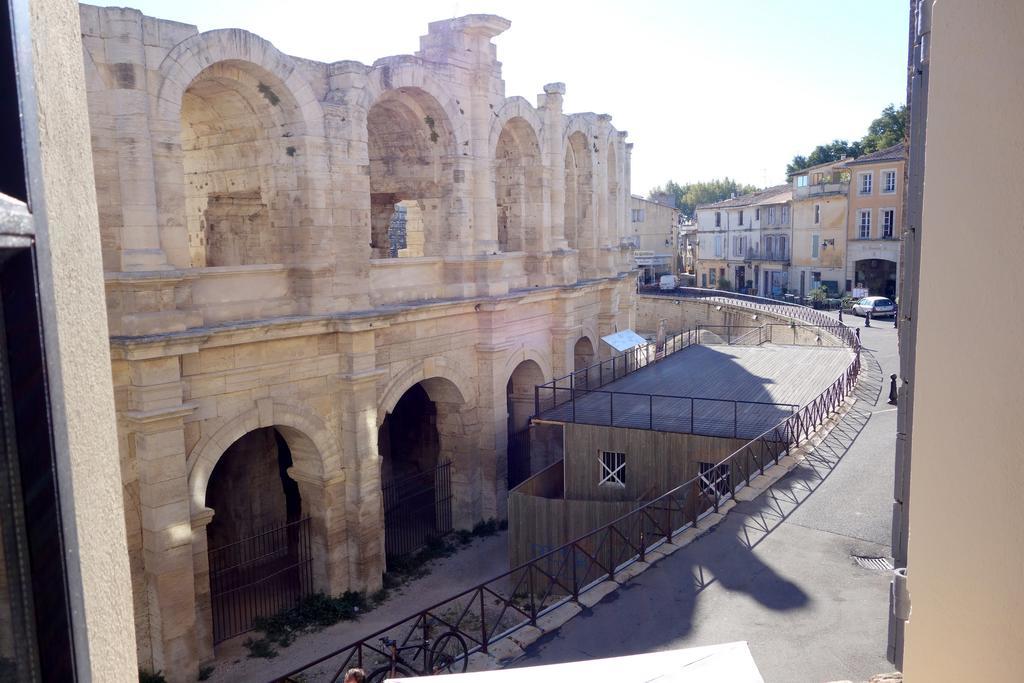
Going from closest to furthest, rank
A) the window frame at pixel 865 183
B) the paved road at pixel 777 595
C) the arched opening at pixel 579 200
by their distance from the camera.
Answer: the paved road at pixel 777 595 < the arched opening at pixel 579 200 < the window frame at pixel 865 183

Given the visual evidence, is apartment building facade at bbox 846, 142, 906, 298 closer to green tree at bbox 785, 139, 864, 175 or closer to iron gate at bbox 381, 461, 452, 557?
green tree at bbox 785, 139, 864, 175

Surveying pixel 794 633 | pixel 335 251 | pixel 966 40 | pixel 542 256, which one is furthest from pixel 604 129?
pixel 966 40

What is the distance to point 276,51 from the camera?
14.3 meters

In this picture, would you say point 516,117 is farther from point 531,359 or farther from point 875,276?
point 875,276

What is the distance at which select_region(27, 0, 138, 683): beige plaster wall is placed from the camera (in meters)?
2.05

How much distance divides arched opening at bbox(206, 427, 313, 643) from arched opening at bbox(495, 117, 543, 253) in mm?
8270

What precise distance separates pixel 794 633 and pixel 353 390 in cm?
901

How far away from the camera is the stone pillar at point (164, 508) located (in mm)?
12211

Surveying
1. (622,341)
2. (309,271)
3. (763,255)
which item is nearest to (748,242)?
(763,255)

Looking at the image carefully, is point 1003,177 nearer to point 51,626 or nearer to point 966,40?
point 966,40

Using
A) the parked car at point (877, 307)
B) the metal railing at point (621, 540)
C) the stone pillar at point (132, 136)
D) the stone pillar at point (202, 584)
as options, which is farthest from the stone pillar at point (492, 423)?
the parked car at point (877, 307)

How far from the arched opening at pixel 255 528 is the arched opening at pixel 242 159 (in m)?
4.04

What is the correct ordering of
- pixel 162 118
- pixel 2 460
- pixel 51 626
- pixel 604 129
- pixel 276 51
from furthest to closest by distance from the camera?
pixel 604 129 < pixel 276 51 < pixel 162 118 < pixel 51 626 < pixel 2 460

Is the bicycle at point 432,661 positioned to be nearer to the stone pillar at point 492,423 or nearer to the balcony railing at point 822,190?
the stone pillar at point 492,423
